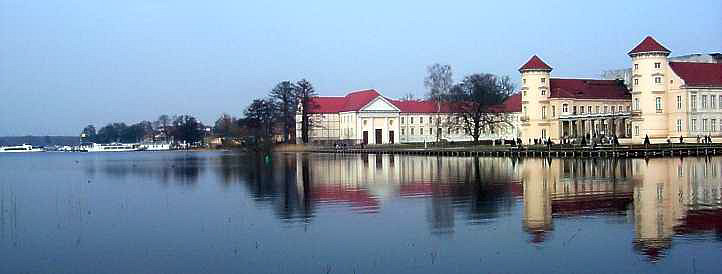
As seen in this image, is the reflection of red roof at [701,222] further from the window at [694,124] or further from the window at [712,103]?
the window at [712,103]

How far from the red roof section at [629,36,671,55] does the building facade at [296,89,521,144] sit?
3157 centimetres

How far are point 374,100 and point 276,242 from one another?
93786 mm

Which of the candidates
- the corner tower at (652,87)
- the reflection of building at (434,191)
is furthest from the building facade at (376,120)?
the reflection of building at (434,191)

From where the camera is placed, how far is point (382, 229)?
57.6ft

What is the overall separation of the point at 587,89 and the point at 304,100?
3425 cm

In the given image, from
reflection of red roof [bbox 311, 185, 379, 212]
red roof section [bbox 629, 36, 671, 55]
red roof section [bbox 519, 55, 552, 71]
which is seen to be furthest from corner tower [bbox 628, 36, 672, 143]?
reflection of red roof [bbox 311, 185, 379, 212]

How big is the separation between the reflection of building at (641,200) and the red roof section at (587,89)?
50.0 meters

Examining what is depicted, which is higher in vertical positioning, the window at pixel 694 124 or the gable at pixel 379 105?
the gable at pixel 379 105

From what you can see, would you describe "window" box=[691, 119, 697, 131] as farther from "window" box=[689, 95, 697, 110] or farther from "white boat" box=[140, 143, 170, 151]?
"white boat" box=[140, 143, 170, 151]

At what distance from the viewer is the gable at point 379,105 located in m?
109

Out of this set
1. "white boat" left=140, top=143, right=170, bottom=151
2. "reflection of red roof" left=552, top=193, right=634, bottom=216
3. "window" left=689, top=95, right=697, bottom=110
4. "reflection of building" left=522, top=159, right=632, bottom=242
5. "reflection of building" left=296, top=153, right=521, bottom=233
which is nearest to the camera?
"reflection of building" left=522, top=159, right=632, bottom=242

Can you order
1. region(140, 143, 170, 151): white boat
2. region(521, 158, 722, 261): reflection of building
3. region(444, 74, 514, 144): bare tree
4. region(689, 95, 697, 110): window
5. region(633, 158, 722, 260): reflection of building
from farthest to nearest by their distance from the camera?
region(140, 143, 170, 151): white boat
region(444, 74, 514, 144): bare tree
region(689, 95, 697, 110): window
region(521, 158, 722, 261): reflection of building
region(633, 158, 722, 260): reflection of building

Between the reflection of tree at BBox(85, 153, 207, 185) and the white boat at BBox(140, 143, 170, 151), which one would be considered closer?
the reflection of tree at BBox(85, 153, 207, 185)

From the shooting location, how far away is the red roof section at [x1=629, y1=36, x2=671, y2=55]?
7150 centimetres
